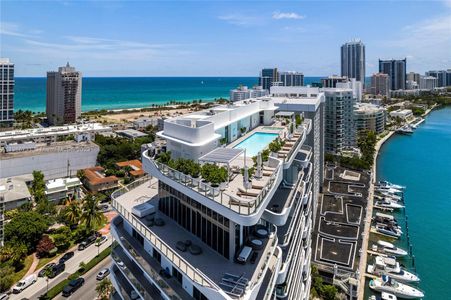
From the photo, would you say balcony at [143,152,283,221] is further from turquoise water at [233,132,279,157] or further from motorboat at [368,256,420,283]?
motorboat at [368,256,420,283]

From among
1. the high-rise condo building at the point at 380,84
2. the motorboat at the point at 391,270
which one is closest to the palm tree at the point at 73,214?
the motorboat at the point at 391,270

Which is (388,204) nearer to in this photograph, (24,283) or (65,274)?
(65,274)

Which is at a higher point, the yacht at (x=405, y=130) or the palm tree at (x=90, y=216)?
the yacht at (x=405, y=130)

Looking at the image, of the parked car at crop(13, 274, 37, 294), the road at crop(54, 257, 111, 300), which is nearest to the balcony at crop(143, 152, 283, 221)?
the road at crop(54, 257, 111, 300)

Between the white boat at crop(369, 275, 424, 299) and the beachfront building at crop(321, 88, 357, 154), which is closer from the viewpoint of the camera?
the white boat at crop(369, 275, 424, 299)

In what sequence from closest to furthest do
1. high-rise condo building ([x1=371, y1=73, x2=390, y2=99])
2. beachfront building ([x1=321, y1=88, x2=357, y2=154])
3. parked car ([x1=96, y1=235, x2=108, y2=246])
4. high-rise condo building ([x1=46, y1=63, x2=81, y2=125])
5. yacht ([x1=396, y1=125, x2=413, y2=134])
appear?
1. parked car ([x1=96, y1=235, x2=108, y2=246])
2. beachfront building ([x1=321, y1=88, x2=357, y2=154])
3. high-rise condo building ([x1=46, y1=63, x2=81, y2=125])
4. yacht ([x1=396, y1=125, x2=413, y2=134])
5. high-rise condo building ([x1=371, y1=73, x2=390, y2=99])

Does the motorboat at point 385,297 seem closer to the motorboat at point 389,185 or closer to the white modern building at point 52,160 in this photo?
the motorboat at point 389,185
